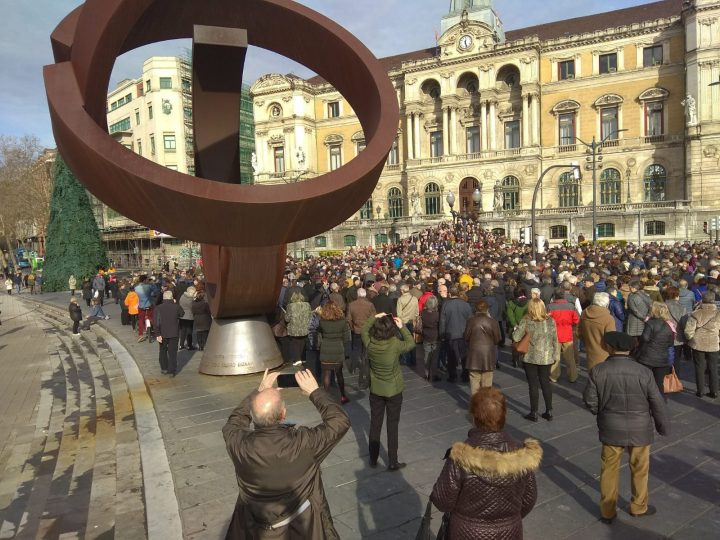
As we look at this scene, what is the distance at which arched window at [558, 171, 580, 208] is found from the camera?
43.4 metres

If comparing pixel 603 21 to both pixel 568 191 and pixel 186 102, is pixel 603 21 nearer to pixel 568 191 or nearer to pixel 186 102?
pixel 568 191

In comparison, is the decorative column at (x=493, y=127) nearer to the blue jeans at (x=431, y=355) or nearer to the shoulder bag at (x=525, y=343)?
the blue jeans at (x=431, y=355)

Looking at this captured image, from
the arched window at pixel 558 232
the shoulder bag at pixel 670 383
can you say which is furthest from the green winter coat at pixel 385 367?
the arched window at pixel 558 232

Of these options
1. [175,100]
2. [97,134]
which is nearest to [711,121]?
[97,134]

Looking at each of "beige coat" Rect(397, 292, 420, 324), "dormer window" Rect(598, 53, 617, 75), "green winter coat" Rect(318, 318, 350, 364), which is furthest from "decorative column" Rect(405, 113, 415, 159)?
"green winter coat" Rect(318, 318, 350, 364)

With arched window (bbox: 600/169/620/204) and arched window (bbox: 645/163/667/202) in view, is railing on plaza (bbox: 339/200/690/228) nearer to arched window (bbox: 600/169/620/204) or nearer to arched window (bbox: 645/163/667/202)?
arched window (bbox: 600/169/620/204)

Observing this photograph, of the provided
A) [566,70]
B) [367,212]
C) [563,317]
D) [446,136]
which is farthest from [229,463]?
[367,212]

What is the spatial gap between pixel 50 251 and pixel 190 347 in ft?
81.1

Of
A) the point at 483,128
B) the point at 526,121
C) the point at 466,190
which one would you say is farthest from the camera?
the point at 466,190

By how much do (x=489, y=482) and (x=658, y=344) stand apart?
5.03 m

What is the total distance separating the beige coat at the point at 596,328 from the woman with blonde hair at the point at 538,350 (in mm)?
717

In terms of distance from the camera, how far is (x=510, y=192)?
45312mm

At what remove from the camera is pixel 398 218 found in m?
48.3

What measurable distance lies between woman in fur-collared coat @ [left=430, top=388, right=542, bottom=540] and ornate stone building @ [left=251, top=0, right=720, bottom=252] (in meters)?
33.4
